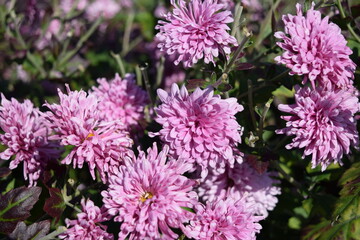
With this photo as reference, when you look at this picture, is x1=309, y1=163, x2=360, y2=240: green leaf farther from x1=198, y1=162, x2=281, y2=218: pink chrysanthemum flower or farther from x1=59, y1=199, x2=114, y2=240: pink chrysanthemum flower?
x1=59, y1=199, x2=114, y2=240: pink chrysanthemum flower

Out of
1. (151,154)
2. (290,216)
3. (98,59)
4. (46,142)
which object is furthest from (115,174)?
(98,59)

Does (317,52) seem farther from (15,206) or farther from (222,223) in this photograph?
(15,206)

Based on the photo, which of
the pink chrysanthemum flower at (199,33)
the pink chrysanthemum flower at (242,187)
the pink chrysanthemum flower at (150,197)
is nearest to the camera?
the pink chrysanthemum flower at (150,197)

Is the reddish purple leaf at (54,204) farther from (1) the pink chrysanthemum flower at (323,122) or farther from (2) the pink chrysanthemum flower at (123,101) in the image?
(1) the pink chrysanthemum flower at (323,122)

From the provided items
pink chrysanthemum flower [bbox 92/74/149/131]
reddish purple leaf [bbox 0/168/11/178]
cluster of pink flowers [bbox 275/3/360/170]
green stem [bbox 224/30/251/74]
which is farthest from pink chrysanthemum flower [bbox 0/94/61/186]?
cluster of pink flowers [bbox 275/3/360/170]

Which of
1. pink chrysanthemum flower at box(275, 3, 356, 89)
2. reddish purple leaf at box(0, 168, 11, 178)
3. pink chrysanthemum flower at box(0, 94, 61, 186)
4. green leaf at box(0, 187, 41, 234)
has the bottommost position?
green leaf at box(0, 187, 41, 234)

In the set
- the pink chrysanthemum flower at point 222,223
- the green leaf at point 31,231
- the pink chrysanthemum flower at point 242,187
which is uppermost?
the green leaf at point 31,231

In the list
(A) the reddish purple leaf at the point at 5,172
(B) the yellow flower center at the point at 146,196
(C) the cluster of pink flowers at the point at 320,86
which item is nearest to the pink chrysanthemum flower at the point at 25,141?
(A) the reddish purple leaf at the point at 5,172
